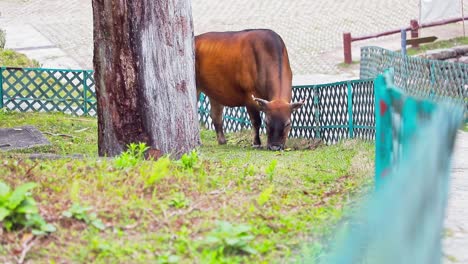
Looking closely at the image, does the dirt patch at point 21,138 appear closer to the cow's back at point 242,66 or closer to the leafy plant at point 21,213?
the cow's back at point 242,66

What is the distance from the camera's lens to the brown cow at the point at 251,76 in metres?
13.9

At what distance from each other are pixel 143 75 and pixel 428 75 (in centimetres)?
806

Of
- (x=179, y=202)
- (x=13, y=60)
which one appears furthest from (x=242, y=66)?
(x=179, y=202)

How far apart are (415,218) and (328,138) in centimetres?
1306

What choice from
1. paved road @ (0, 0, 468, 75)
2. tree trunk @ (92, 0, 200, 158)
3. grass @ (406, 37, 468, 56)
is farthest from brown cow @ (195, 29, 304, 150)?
grass @ (406, 37, 468, 56)

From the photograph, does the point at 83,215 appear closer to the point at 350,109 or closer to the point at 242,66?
the point at 350,109

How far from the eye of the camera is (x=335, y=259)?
197cm

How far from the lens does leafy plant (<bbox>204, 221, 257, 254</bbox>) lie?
4969mm

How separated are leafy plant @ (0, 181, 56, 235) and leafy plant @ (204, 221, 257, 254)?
2.90ft

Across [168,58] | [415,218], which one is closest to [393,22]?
[168,58]

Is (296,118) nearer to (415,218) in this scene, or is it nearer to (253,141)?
(253,141)

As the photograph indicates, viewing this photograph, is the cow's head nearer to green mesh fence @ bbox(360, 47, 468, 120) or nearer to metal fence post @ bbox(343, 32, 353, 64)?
green mesh fence @ bbox(360, 47, 468, 120)

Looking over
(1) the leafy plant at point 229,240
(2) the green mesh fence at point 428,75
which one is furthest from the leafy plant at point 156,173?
(2) the green mesh fence at point 428,75

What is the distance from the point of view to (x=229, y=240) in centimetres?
496
